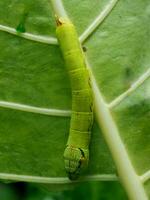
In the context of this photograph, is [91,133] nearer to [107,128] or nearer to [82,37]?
[107,128]

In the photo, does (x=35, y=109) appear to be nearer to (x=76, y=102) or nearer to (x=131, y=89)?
(x=76, y=102)

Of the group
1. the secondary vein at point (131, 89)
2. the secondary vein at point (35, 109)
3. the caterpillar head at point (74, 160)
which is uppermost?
the secondary vein at point (131, 89)

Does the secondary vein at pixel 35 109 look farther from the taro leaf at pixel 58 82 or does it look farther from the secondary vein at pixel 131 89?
the secondary vein at pixel 131 89

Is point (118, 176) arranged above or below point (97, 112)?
below

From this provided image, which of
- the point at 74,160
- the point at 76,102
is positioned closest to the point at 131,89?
the point at 76,102

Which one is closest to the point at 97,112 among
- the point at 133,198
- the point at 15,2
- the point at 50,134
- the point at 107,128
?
the point at 107,128

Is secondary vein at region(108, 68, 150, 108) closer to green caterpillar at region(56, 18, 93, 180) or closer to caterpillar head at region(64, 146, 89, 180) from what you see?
green caterpillar at region(56, 18, 93, 180)

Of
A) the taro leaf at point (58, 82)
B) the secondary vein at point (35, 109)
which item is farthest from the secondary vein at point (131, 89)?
the secondary vein at point (35, 109)

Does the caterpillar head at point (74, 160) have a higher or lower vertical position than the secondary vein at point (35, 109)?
lower
